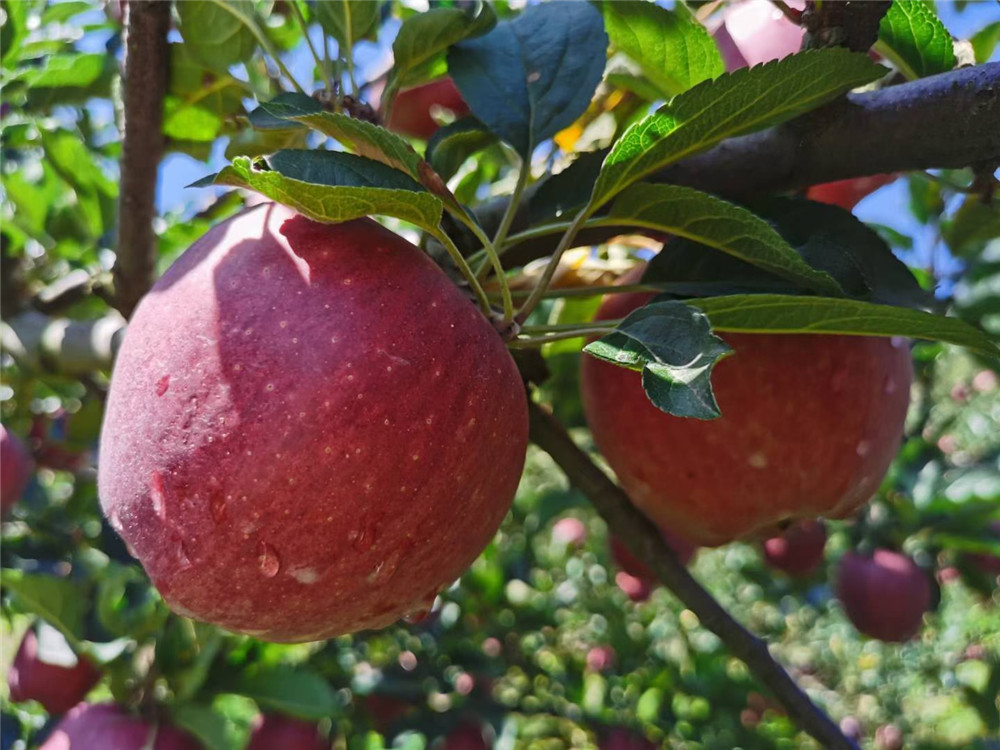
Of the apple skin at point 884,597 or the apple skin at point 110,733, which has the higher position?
the apple skin at point 110,733

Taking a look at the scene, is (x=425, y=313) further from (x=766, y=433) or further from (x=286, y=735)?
(x=286, y=735)

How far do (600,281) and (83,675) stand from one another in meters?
0.80

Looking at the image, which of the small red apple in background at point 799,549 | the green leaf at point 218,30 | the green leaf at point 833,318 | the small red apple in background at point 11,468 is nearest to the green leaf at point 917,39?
the green leaf at point 833,318

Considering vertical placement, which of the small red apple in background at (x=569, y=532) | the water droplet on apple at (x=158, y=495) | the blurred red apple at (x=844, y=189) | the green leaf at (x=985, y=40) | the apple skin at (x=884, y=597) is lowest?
the small red apple in background at (x=569, y=532)

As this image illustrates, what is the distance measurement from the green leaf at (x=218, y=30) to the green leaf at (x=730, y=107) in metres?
0.38

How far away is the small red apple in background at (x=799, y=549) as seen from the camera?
1.64 m

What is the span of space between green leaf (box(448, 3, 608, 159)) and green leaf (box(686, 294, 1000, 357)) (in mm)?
217

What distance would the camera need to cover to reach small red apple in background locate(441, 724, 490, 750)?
1.28 m

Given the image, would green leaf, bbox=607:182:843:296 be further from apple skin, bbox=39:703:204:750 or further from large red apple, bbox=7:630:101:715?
large red apple, bbox=7:630:101:715

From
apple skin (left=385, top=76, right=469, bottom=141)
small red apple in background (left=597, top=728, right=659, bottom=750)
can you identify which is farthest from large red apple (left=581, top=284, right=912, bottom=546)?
small red apple in background (left=597, top=728, right=659, bottom=750)

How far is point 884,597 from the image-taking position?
1.71 m

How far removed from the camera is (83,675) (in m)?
1.12

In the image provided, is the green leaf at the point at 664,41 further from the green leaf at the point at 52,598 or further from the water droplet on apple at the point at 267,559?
the green leaf at the point at 52,598

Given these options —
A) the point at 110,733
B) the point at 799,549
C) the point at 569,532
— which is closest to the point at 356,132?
the point at 110,733
